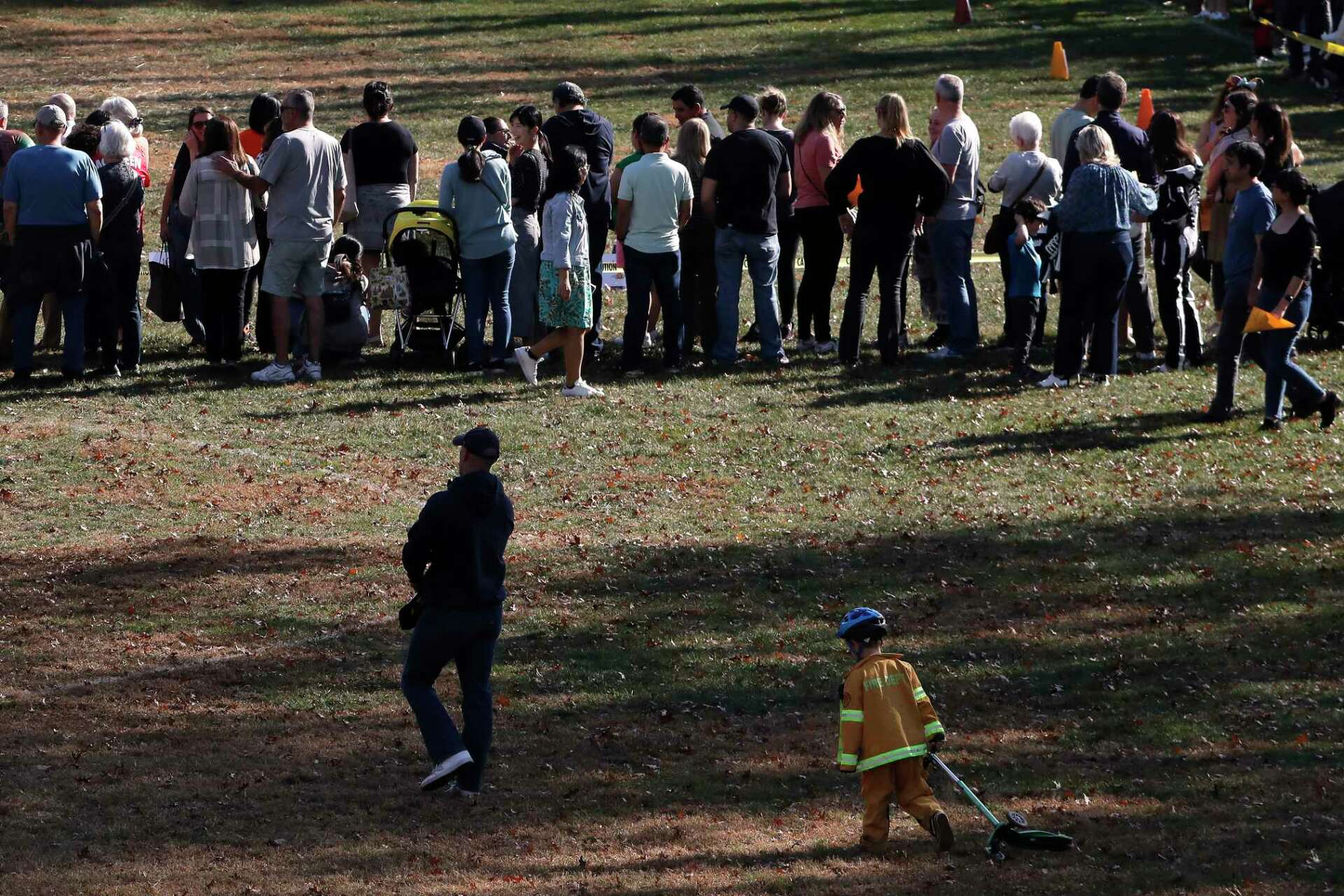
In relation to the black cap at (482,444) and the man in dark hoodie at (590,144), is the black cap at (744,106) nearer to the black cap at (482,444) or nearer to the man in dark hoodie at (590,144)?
the man in dark hoodie at (590,144)

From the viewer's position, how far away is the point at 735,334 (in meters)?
16.0

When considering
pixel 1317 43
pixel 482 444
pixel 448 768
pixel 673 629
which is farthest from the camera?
pixel 1317 43

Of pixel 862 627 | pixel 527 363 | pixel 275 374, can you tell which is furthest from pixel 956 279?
pixel 862 627

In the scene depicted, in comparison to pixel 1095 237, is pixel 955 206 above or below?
above

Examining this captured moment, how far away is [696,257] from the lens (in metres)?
16.0

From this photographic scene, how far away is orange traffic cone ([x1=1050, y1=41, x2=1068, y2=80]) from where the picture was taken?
30062mm

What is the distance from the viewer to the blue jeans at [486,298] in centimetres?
1536

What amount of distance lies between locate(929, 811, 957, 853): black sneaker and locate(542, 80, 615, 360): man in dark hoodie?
8.14 m

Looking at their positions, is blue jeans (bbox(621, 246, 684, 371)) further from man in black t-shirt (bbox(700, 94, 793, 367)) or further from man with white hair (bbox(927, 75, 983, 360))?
man with white hair (bbox(927, 75, 983, 360))

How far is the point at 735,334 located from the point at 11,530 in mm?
6410

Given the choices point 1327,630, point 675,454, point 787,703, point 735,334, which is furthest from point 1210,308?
point 787,703

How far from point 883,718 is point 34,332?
9705 mm

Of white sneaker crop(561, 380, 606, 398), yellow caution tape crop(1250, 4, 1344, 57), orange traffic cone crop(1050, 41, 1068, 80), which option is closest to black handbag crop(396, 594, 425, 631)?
white sneaker crop(561, 380, 606, 398)

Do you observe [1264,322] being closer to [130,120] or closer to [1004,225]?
[1004,225]
